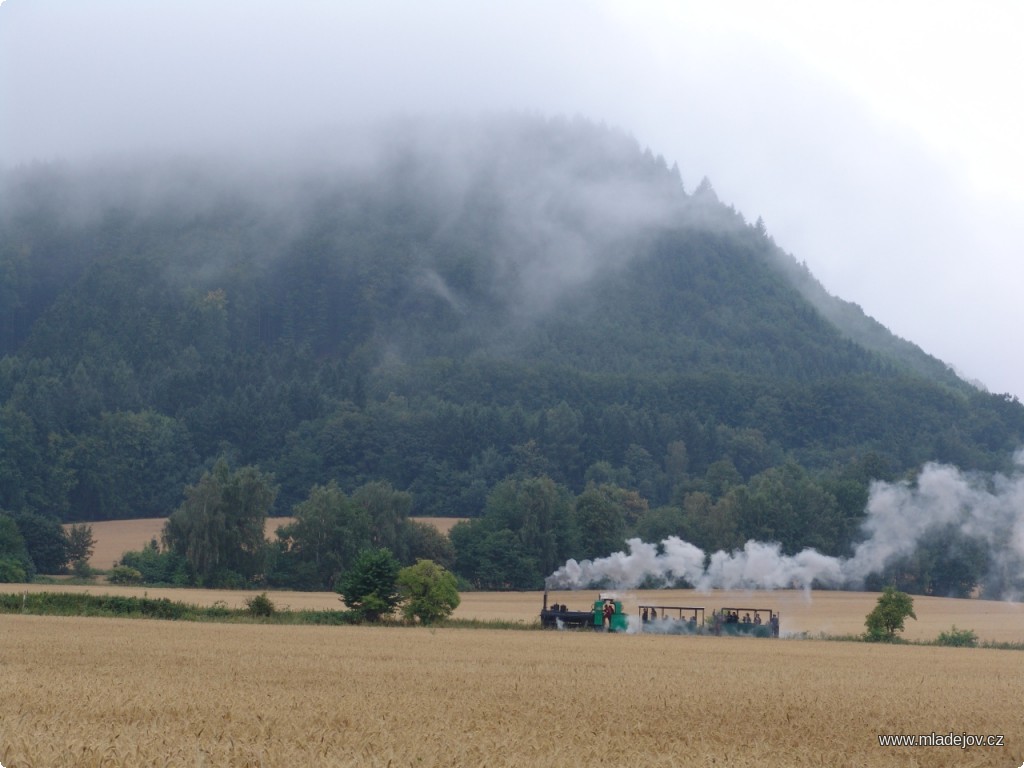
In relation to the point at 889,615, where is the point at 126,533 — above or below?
above

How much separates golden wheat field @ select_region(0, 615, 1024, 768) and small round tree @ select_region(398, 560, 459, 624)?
19230 millimetres

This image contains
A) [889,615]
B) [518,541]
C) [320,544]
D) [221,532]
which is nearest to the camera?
[889,615]

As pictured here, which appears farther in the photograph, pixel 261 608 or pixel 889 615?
pixel 261 608

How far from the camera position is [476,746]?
84.4 feet

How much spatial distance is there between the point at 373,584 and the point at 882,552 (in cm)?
5355

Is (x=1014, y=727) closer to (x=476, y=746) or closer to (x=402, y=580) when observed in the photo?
(x=476, y=746)

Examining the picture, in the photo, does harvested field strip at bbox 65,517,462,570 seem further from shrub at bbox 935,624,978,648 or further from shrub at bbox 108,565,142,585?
shrub at bbox 935,624,978,648

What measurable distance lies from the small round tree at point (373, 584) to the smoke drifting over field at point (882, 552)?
102 ft

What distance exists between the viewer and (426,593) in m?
79.2

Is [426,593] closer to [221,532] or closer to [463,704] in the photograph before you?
[463,704]

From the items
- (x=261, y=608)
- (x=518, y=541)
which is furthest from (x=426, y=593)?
(x=518, y=541)

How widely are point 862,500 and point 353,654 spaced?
321 ft

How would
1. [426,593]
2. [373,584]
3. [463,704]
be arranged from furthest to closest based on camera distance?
[373,584] < [426,593] < [463,704]

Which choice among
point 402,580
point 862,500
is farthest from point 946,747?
point 862,500
